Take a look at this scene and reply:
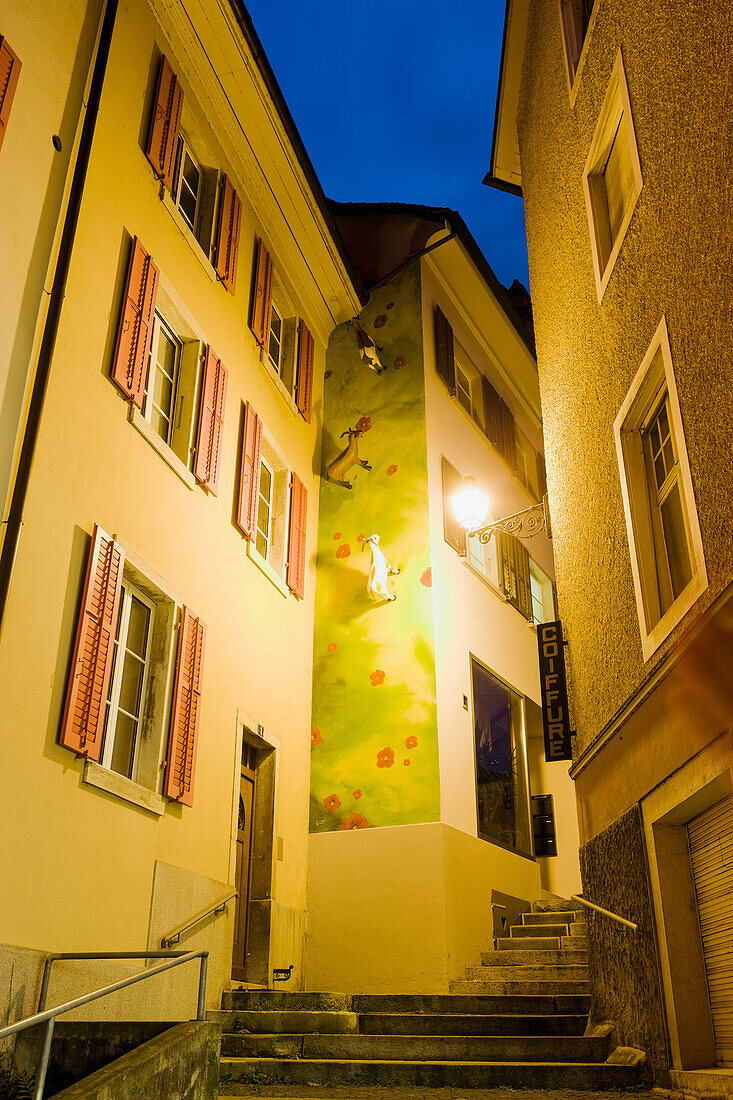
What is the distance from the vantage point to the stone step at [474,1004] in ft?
24.7

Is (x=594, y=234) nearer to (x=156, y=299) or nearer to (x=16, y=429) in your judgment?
(x=156, y=299)

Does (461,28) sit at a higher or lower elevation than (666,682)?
higher

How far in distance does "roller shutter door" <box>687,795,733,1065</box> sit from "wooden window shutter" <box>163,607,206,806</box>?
3971 millimetres

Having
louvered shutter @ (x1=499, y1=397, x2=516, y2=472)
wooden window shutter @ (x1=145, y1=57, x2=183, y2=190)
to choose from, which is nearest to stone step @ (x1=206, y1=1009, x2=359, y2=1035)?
wooden window shutter @ (x1=145, y1=57, x2=183, y2=190)

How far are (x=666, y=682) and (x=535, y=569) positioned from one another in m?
10.6

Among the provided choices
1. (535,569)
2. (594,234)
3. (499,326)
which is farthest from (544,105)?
(535,569)

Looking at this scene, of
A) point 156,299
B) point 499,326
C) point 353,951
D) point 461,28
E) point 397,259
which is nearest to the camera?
point 156,299

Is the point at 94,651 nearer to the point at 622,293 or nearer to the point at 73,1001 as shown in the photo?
the point at 73,1001

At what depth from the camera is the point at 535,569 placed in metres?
16.0

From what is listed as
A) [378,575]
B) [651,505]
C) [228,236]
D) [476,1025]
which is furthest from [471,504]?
[476,1025]

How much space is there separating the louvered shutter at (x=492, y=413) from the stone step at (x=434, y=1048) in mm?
9667

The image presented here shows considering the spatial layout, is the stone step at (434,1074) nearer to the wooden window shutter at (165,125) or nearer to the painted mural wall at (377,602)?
the painted mural wall at (377,602)

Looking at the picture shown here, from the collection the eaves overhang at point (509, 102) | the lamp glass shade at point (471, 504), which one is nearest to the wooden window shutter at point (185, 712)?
the lamp glass shade at point (471, 504)

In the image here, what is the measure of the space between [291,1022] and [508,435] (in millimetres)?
10422
